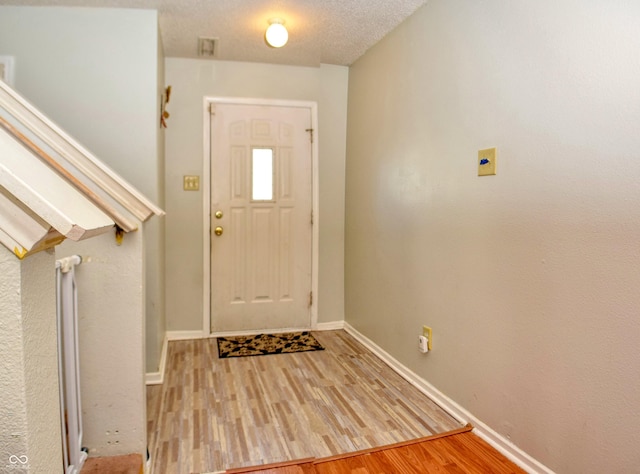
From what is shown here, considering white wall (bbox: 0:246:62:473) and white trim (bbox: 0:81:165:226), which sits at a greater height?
white trim (bbox: 0:81:165:226)

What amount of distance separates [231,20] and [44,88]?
123cm

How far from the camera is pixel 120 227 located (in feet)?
4.90

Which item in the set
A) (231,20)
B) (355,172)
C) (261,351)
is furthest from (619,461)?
(231,20)

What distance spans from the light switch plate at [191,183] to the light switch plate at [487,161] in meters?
2.33

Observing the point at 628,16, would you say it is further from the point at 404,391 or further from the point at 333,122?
the point at 333,122

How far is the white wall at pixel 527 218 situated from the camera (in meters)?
1.51

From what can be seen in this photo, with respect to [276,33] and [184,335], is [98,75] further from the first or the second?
[184,335]

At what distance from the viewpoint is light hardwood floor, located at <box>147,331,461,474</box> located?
2039 mm

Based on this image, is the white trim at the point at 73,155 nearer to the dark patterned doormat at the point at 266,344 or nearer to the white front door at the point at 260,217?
the dark patterned doormat at the point at 266,344

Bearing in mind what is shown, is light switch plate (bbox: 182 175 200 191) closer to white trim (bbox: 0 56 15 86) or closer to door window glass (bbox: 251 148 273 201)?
door window glass (bbox: 251 148 273 201)

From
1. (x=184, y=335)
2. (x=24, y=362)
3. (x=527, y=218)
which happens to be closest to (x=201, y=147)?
(x=184, y=335)

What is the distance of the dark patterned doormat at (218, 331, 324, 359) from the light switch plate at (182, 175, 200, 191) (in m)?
1.25

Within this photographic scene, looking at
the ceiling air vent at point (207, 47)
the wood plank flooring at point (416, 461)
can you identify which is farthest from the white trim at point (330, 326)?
the ceiling air vent at point (207, 47)

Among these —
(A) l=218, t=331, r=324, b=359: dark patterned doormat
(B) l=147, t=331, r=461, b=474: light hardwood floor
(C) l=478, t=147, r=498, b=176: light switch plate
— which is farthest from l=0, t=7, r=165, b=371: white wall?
(C) l=478, t=147, r=498, b=176: light switch plate
